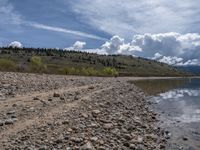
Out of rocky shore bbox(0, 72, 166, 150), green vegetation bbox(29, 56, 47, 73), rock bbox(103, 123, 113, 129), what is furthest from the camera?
green vegetation bbox(29, 56, 47, 73)

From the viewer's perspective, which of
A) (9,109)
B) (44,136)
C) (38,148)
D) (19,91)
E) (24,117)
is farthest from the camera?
(19,91)

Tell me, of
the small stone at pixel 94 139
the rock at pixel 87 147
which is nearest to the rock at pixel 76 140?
the rock at pixel 87 147

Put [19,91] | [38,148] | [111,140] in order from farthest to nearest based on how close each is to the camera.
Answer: [19,91], [111,140], [38,148]

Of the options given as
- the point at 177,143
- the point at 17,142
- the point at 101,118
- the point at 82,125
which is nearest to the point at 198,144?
the point at 177,143

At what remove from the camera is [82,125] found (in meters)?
17.1

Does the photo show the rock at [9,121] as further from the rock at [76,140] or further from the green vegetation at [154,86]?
the green vegetation at [154,86]

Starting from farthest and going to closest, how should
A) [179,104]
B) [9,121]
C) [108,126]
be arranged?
[179,104] → [108,126] → [9,121]

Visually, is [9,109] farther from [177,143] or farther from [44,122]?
[177,143]

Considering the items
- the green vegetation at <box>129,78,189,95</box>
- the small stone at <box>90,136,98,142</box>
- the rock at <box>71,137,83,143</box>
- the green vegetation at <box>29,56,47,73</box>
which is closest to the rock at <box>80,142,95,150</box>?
the rock at <box>71,137,83,143</box>

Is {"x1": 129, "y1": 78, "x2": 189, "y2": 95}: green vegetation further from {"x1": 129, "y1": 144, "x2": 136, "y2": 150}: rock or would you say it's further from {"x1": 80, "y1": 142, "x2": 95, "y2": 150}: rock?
{"x1": 80, "y1": 142, "x2": 95, "y2": 150}: rock

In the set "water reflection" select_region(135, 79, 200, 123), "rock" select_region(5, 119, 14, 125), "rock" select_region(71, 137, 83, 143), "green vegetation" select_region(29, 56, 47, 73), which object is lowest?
"water reflection" select_region(135, 79, 200, 123)

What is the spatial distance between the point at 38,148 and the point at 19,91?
15.2 m

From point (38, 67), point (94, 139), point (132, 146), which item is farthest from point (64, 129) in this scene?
point (38, 67)

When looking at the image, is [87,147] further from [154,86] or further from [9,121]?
[154,86]
